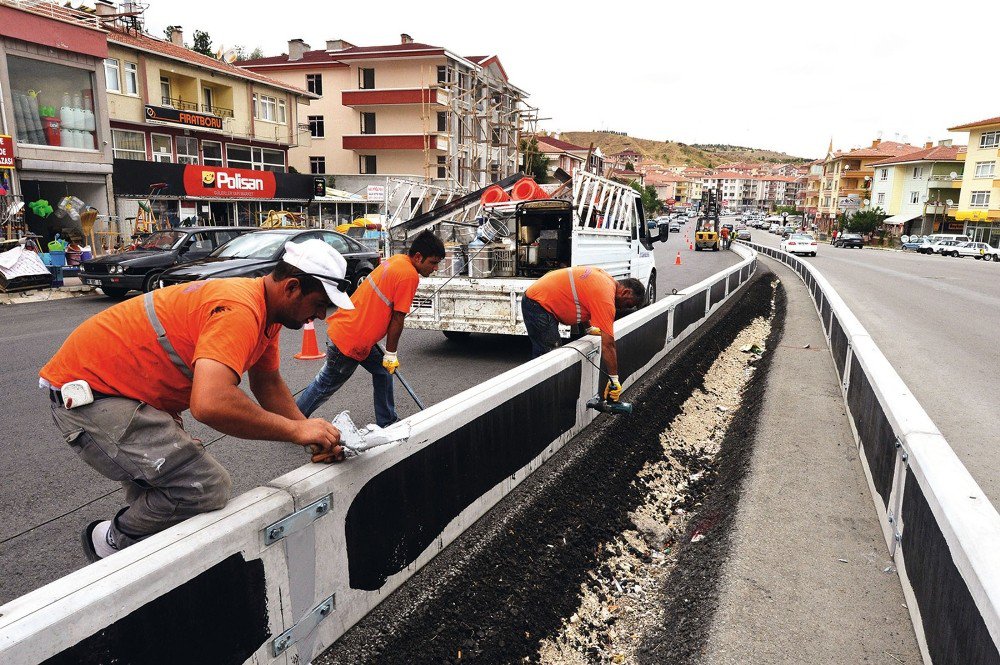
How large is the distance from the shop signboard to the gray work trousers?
108 ft

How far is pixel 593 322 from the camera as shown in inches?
222

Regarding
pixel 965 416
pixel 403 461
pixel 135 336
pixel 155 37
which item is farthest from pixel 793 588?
pixel 155 37

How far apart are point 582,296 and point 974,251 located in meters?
54.4

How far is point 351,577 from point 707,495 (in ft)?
10.9

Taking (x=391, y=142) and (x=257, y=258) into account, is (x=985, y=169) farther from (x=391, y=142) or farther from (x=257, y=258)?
(x=257, y=258)

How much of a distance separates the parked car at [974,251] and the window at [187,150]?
51.2 m

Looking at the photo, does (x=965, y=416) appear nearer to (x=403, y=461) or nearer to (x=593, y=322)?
(x=593, y=322)

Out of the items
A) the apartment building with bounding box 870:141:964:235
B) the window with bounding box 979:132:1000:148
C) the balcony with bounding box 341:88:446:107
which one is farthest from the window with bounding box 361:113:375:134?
the apartment building with bounding box 870:141:964:235

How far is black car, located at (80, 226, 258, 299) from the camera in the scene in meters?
13.9

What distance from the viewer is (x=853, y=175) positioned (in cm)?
9838

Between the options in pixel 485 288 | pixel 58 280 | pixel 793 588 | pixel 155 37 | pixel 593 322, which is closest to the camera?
pixel 793 588

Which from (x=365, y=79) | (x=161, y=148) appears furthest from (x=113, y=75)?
(x=365, y=79)

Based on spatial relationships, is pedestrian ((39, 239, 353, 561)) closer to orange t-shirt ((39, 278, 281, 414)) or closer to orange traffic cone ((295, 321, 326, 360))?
orange t-shirt ((39, 278, 281, 414))

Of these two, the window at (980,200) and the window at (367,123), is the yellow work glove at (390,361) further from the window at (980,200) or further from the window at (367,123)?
the window at (980,200)
